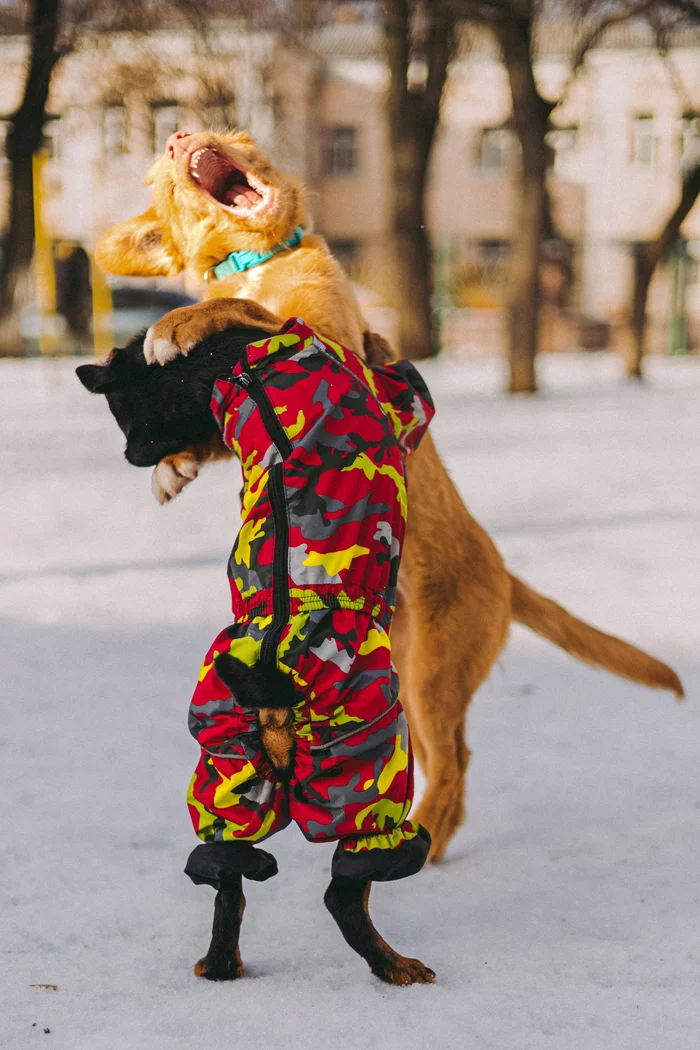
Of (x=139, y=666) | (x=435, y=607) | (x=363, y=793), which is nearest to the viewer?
(x=363, y=793)

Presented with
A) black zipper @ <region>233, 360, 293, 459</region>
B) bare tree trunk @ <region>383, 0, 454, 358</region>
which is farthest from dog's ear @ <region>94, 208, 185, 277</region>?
bare tree trunk @ <region>383, 0, 454, 358</region>

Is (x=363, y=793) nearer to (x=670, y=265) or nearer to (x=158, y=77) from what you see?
(x=158, y=77)

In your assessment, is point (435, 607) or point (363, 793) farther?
point (435, 607)

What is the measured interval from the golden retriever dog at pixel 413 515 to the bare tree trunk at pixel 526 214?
1018 centimetres

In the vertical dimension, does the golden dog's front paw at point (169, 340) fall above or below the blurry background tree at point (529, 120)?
below

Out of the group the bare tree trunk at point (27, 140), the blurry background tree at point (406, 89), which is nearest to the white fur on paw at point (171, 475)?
the blurry background tree at point (406, 89)

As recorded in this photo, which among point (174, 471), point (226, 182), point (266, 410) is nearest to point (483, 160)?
point (226, 182)

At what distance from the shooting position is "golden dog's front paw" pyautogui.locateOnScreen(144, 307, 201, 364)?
1981 millimetres

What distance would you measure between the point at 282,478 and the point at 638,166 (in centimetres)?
3359

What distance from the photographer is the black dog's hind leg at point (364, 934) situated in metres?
1.91

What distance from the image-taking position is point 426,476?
265cm

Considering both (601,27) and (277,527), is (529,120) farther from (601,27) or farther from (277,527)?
(277,527)

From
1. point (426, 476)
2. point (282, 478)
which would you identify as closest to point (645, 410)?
point (426, 476)

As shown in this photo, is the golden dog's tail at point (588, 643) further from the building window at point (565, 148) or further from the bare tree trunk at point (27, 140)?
the building window at point (565, 148)
